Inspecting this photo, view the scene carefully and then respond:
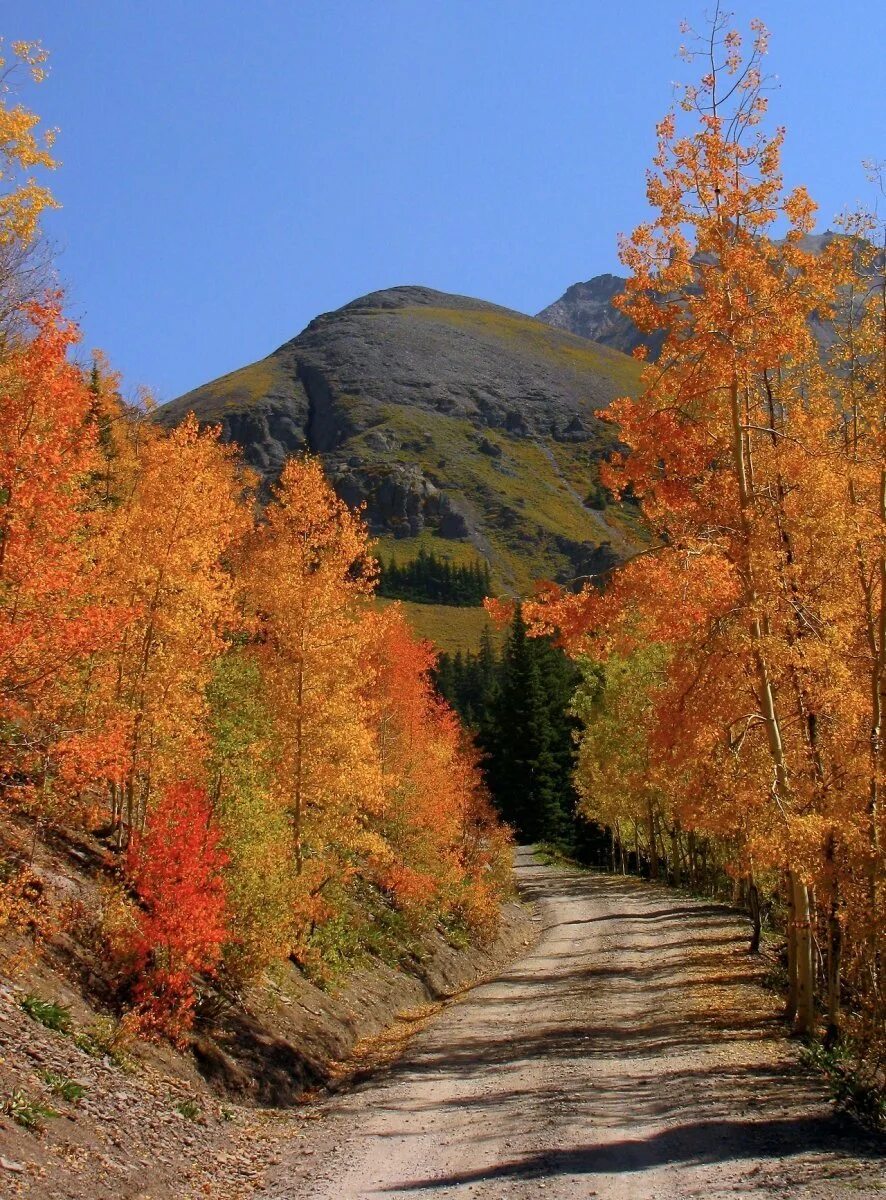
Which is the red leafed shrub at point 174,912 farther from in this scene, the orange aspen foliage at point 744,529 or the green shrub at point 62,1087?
the orange aspen foliage at point 744,529

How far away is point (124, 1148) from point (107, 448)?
32550mm

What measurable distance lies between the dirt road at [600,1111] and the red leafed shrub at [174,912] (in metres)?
2.87

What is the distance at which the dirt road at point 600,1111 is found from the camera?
9438 mm

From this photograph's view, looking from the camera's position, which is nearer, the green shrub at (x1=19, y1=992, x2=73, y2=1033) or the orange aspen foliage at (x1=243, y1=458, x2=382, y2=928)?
the green shrub at (x1=19, y1=992, x2=73, y2=1033)

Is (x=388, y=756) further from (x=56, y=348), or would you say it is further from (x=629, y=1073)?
(x=56, y=348)

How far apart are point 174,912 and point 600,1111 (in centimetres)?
658

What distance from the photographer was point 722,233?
14.0 meters

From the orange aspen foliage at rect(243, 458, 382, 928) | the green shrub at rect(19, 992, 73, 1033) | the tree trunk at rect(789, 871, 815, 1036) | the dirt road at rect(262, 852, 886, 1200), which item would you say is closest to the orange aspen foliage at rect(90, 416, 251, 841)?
the orange aspen foliage at rect(243, 458, 382, 928)

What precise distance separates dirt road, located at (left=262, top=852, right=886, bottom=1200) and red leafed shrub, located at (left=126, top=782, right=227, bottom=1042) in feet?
9.42

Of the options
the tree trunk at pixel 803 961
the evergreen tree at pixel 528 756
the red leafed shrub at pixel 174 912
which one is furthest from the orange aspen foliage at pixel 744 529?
the evergreen tree at pixel 528 756

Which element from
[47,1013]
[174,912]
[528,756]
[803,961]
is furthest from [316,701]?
[528,756]

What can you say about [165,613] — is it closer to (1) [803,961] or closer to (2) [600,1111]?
(2) [600,1111]

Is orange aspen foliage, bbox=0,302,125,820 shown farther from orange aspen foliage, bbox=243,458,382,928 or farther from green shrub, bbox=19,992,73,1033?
orange aspen foliage, bbox=243,458,382,928

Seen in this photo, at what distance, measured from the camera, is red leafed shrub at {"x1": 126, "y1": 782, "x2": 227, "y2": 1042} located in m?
13.8
